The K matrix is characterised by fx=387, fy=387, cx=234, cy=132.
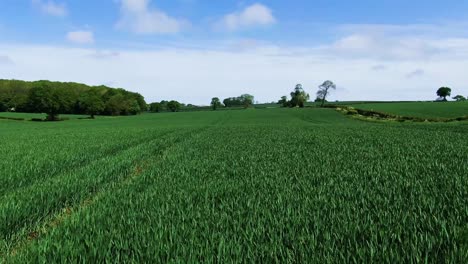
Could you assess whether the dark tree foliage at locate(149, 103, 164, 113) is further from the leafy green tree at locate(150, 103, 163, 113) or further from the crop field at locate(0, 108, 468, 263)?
the crop field at locate(0, 108, 468, 263)

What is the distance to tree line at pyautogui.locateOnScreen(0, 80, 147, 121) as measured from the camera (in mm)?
99688

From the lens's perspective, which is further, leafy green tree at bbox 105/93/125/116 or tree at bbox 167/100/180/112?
tree at bbox 167/100/180/112

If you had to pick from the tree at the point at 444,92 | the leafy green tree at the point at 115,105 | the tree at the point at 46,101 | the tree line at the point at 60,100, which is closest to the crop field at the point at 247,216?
the tree at the point at 46,101

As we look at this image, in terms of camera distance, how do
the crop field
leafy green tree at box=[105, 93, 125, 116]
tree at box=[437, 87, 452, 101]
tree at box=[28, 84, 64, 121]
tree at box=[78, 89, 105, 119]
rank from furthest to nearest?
tree at box=[437, 87, 452, 101], leafy green tree at box=[105, 93, 125, 116], tree at box=[78, 89, 105, 119], tree at box=[28, 84, 64, 121], the crop field

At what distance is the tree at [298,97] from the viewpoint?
516 ft

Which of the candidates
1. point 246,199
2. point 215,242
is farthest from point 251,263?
point 246,199

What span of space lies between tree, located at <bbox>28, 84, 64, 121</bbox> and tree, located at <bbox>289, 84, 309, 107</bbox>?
90649 mm

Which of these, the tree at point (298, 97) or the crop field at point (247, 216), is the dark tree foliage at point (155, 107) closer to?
the tree at point (298, 97)

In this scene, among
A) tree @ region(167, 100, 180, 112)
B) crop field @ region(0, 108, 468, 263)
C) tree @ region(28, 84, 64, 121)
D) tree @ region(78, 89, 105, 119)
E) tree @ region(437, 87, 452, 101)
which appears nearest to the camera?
crop field @ region(0, 108, 468, 263)

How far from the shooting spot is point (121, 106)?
134875 mm

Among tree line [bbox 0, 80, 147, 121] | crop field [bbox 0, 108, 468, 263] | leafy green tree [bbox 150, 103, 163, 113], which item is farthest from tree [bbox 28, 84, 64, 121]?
crop field [bbox 0, 108, 468, 263]

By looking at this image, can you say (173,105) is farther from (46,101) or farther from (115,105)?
(46,101)

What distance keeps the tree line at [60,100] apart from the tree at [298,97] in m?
62.8

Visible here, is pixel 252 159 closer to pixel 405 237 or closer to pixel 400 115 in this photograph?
pixel 405 237
